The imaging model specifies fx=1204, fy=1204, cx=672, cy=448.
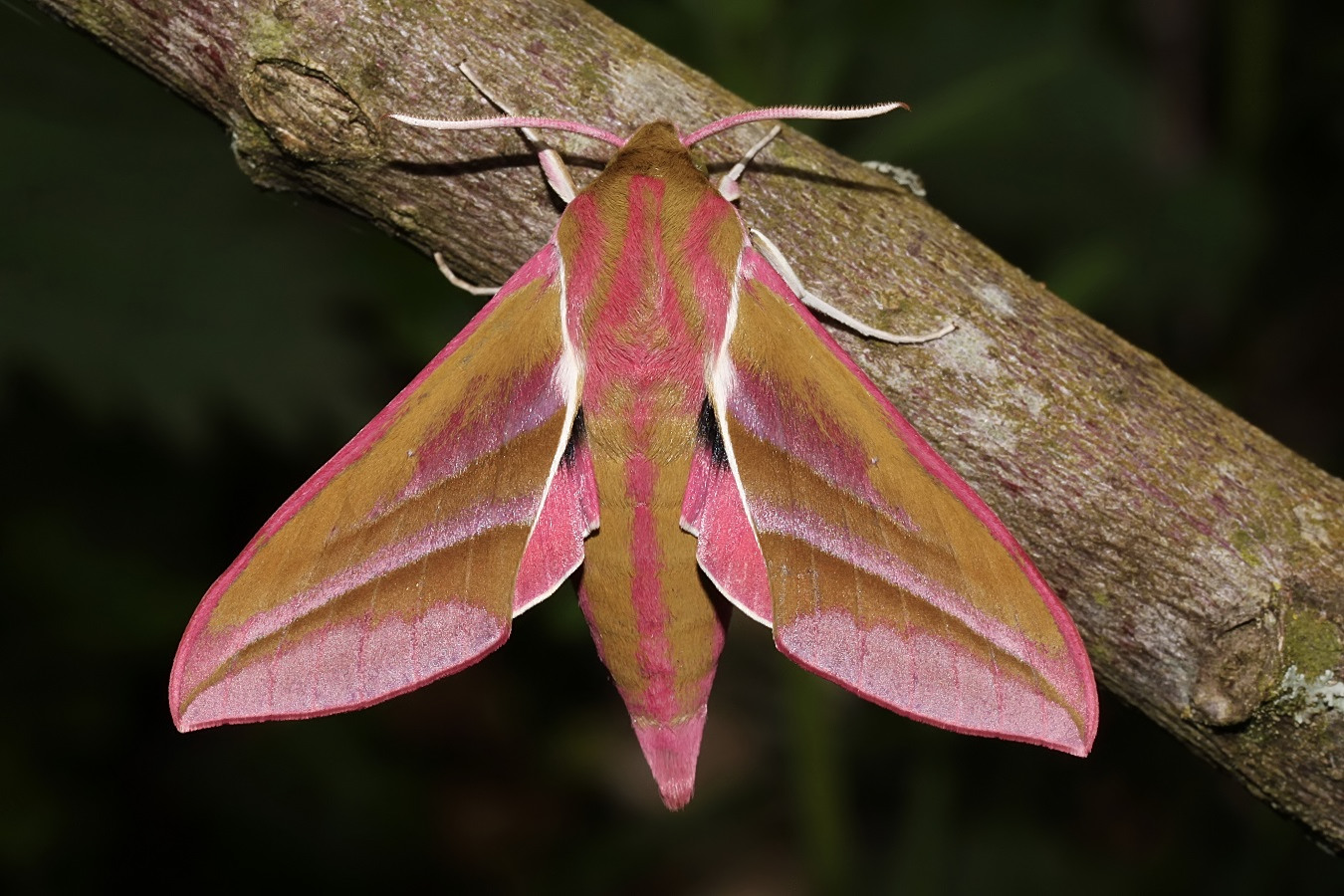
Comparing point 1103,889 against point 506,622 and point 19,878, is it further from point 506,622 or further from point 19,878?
point 19,878

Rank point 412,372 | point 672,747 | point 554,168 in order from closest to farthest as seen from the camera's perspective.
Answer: point 554,168 → point 672,747 → point 412,372

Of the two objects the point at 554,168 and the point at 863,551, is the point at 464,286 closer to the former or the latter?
the point at 554,168

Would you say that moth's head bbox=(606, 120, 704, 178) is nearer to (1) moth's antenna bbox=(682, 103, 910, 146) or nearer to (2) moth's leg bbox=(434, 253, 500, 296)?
(1) moth's antenna bbox=(682, 103, 910, 146)

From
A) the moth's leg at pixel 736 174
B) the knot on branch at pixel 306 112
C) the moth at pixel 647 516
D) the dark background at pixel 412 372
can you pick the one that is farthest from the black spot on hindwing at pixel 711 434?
the dark background at pixel 412 372

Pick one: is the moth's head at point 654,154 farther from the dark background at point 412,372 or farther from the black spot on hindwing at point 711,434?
the dark background at point 412,372

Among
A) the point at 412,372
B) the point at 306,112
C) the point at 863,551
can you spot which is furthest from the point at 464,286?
the point at 412,372

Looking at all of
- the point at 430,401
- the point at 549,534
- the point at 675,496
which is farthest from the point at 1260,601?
the point at 430,401
